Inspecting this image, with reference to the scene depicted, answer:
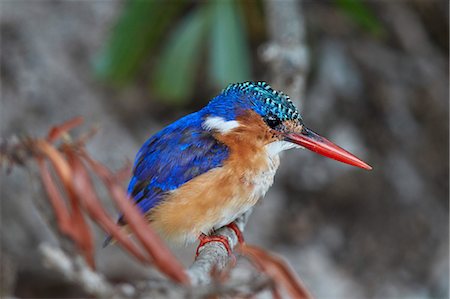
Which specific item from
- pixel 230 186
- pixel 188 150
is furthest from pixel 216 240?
pixel 188 150

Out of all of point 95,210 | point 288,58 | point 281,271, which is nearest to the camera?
point 95,210

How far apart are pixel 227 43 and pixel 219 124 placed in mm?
1348

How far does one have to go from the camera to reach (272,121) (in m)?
1.79

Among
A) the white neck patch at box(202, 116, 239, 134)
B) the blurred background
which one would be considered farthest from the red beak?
the blurred background

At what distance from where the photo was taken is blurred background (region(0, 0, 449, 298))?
3621 millimetres

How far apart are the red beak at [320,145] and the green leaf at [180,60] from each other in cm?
151

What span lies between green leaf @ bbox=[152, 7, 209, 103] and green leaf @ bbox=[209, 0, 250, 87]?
10cm

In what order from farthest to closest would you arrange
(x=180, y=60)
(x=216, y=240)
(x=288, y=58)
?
(x=180, y=60), (x=288, y=58), (x=216, y=240)

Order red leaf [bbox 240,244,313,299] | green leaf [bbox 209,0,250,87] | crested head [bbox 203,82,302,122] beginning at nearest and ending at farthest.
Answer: red leaf [bbox 240,244,313,299], crested head [bbox 203,82,302,122], green leaf [bbox 209,0,250,87]

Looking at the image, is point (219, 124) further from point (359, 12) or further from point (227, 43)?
point (359, 12)

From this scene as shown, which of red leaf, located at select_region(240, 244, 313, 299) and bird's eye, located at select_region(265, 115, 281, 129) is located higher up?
bird's eye, located at select_region(265, 115, 281, 129)

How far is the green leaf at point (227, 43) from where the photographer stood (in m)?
3.09

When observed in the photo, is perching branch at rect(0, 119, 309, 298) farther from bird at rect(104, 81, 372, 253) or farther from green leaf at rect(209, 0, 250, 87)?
green leaf at rect(209, 0, 250, 87)

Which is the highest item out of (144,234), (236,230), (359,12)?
(359,12)
